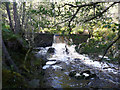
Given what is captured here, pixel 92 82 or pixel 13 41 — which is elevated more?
pixel 13 41

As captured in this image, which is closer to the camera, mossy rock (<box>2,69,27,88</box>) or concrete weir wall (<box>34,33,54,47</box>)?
mossy rock (<box>2,69,27,88</box>)

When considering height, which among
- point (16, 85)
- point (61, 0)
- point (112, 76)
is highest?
point (61, 0)

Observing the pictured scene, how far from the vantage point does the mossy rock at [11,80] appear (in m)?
3.91

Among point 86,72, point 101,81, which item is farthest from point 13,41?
point 101,81

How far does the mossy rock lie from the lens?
3.91m

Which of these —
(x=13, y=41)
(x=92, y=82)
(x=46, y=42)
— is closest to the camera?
(x=92, y=82)

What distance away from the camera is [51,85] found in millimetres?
4938

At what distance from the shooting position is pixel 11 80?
13.4 feet

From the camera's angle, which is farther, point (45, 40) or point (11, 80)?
point (45, 40)

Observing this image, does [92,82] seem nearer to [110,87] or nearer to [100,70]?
[110,87]

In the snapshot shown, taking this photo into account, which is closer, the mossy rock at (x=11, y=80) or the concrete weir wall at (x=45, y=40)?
the mossy rock at (x=11, y=80)

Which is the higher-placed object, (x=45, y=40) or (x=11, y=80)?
(x=11, y=80)

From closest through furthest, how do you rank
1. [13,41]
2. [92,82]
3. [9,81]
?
[9,81], [92,82], [13,41]

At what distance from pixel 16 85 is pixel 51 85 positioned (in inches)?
59.2
